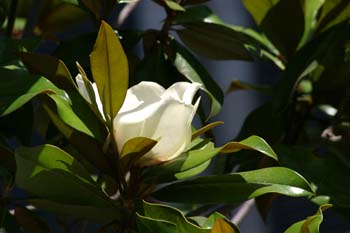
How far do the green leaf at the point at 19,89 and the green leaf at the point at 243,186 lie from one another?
0.23 metres

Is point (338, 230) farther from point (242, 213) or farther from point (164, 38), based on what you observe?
point (164, 38)

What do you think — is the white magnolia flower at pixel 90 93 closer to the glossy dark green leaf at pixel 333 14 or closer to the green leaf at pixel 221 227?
the green leaf at pixel 221 227

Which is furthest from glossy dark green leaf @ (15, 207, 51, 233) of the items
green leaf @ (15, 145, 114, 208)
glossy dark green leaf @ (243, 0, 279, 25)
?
glossy dark green leaf @ (243, 0, 279, 25)

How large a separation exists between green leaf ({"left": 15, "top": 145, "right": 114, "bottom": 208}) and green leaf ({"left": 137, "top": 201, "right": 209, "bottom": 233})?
78 millimetres

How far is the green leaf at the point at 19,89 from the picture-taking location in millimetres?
975

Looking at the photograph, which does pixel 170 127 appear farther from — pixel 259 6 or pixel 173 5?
pixel 259 6

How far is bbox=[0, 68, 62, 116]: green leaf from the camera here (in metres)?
0.98

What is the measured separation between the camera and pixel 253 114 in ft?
5.06

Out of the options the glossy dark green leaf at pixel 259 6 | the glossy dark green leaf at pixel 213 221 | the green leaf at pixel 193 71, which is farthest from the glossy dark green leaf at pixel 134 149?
the glossy dark green leaf at pixel 259 6

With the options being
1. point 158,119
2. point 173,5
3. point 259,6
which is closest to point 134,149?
point 158,119

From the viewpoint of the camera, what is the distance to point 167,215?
36.6 inches

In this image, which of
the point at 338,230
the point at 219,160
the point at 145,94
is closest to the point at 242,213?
the point at 219,160

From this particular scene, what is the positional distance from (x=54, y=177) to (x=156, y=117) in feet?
0.49

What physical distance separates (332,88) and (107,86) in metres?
0.75
